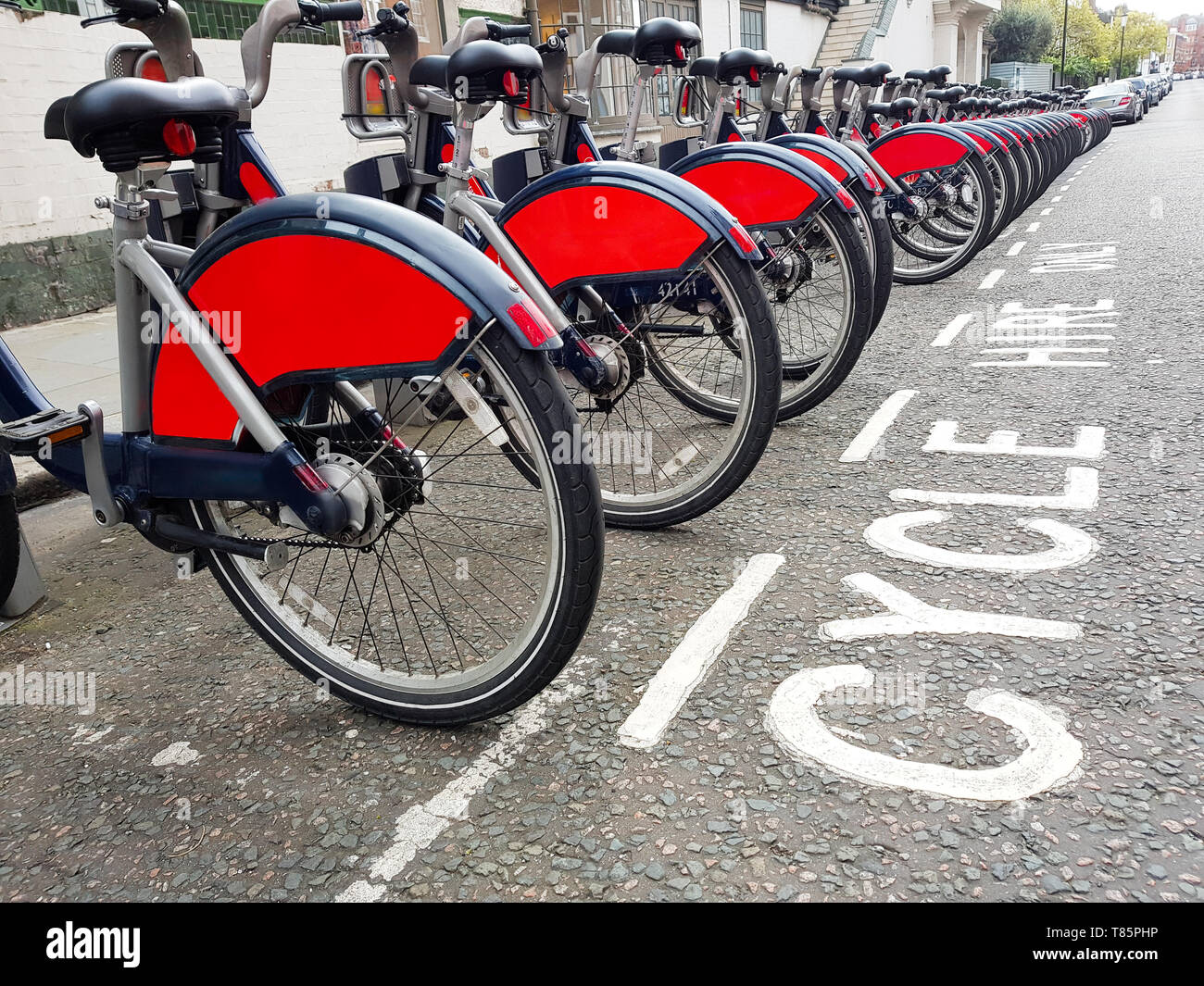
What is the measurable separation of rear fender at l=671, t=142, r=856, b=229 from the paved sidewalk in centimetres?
265

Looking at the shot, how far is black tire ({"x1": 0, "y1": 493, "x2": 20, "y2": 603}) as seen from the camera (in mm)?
2987

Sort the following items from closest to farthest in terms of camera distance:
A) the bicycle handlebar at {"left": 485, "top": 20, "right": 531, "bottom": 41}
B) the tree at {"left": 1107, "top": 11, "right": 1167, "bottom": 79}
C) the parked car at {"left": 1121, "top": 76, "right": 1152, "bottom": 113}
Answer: the bicycle handlebar at {"left": 485, "top": 20, "right": 531, "bottom": 41}
the parked car at {"left": 1121, "top": 76, "right": 1152, "bottom": 113}
the tree at {"left": 1107, "top": 11, "right": 1167, "bottom": 79}

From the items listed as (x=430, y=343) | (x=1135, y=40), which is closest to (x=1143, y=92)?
(x=430, y=343)

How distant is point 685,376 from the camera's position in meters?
4.24

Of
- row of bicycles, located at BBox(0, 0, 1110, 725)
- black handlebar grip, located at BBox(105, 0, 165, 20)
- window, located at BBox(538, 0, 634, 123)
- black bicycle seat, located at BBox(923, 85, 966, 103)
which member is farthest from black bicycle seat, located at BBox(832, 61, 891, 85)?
black handlebar grip, located at BBox(105, 0, 165, 20)

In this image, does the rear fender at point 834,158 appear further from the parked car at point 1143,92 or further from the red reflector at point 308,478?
the parked car at point 1143,92

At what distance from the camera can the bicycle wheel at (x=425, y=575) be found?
2.08 metres

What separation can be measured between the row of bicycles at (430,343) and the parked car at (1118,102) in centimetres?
4164

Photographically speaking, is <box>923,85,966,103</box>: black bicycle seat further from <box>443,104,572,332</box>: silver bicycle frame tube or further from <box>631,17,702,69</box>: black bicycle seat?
<box>443,104,572,332</box>: silver bicycle frame tube

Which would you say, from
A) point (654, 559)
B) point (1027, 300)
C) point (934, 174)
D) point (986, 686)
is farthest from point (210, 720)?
point (934, 174)

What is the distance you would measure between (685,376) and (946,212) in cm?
491

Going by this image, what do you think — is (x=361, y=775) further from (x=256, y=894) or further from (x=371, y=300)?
(x=371, y=300)

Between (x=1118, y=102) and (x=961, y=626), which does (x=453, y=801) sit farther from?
(x=1118, y=102)

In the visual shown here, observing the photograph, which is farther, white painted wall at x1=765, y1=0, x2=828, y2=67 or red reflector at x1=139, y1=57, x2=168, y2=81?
white painted wall at x1=765, y1=0, x2=828, y2=67
